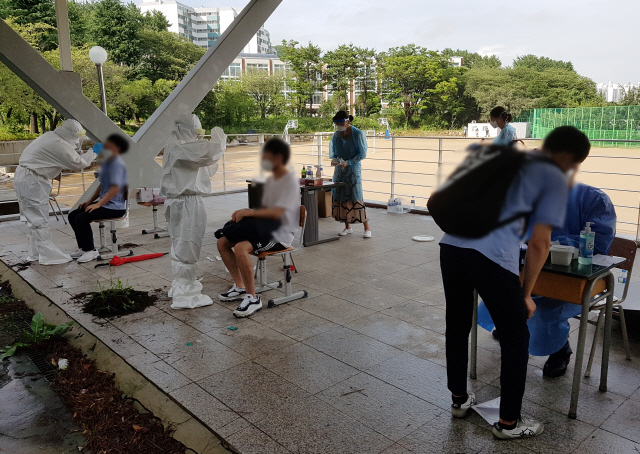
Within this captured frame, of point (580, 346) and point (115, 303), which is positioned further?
point (115, 303)

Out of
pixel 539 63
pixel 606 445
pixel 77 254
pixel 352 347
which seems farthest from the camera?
pixel 77 254

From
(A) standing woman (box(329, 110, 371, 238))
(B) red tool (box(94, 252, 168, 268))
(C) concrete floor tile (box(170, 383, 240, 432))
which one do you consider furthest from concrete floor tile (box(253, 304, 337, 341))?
(A) standing woman (box(329, 110, 371, 238))

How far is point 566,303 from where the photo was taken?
3.12 metres

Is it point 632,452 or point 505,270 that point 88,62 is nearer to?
point 505,270

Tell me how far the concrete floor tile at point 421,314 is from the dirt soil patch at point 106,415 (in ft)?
7.45

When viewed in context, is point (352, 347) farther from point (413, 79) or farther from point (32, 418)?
point (413, 79)

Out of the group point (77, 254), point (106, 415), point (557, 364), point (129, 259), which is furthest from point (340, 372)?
point (77, 254)

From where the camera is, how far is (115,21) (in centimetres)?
104

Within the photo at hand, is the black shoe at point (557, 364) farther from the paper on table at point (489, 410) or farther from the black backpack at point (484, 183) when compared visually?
the black backpack at point (484, 183)

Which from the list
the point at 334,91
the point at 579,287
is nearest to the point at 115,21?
the point at 334,91

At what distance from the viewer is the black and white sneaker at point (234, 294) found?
16.4 ft

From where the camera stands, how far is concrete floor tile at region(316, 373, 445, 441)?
2.86 metres

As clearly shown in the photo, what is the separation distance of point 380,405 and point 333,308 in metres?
1.77

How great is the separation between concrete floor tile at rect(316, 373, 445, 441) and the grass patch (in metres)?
2.48
